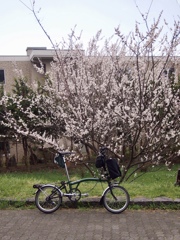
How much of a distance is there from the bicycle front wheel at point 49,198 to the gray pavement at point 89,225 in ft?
0.40

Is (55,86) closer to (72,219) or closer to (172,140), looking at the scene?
(172,140)

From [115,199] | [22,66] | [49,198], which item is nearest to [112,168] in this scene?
[115,199]

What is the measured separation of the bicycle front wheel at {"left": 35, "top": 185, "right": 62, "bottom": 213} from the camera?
4934 millimetres

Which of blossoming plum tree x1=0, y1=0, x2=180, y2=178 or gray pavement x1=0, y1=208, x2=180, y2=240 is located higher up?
blossoming plum tree x1=0, y1=0, x2=180, y2=178

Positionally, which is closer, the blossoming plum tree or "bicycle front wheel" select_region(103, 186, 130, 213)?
"bicycle front wheel" select_region(103, 186, 130, 213)

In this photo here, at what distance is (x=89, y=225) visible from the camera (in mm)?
4332

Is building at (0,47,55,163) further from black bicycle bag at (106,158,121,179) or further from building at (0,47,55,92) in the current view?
black bicycle bag at (106,158,121,179)

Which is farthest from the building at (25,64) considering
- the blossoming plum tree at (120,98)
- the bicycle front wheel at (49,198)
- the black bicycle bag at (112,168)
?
the black bicycle bag at (112,168)

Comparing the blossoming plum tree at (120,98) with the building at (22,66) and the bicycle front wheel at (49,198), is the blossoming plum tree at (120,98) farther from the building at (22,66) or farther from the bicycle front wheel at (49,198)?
the building at (22,66)

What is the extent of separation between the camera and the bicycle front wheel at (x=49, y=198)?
16.2ft

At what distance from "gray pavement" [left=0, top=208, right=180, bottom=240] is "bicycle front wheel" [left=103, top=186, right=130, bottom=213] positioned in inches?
4.8

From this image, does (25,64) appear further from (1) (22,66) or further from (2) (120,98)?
(2) (120,98)


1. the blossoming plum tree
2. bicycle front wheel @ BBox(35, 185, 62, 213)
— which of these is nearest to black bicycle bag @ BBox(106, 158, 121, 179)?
bicycle front wheel @ BBox(35, 185, 62, 213)

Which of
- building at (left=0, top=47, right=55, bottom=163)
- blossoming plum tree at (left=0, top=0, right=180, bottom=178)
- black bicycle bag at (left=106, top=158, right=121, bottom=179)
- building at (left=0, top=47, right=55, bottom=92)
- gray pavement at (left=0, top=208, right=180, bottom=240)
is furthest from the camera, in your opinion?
building at (left=0, top=47, right=55, bottom=92)
